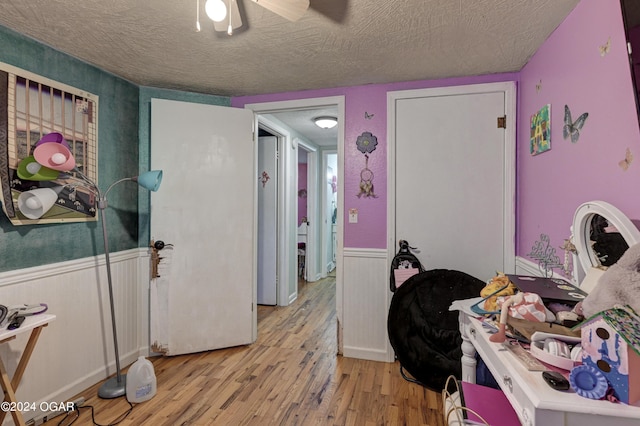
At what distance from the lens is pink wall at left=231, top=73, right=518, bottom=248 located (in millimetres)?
2666

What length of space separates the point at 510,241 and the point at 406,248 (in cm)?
74

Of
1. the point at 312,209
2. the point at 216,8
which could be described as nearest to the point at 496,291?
the point at 216,8

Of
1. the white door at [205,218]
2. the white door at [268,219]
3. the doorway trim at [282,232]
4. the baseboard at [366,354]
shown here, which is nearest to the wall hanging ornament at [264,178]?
the white door at [268,219]

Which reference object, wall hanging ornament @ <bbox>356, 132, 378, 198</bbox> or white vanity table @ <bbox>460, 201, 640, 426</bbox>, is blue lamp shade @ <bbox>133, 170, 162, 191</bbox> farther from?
white vanity table @ <bbox>460, 201, 640, 426</bbox>

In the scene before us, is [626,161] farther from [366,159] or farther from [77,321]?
[77,321]

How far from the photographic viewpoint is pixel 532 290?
144cm

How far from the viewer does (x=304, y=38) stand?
192 cm

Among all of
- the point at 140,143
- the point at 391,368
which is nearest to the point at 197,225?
the point at 140,143

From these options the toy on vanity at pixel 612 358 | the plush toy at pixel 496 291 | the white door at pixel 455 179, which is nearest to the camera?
the toy on vanity at pixel 612 358

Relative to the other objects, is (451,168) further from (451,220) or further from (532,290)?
(532,290)

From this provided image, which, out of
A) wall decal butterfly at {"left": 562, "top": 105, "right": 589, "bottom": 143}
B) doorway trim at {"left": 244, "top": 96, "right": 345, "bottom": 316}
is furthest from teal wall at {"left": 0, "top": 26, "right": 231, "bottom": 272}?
wall decal butterfly at {"left": 562, "top": 105, "right": 589, "bottom": 143}

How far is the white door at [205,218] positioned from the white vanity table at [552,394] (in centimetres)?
202

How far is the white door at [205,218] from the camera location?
8.77 feet

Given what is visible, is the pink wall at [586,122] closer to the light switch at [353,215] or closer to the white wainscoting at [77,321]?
the light switch at [353,215]
